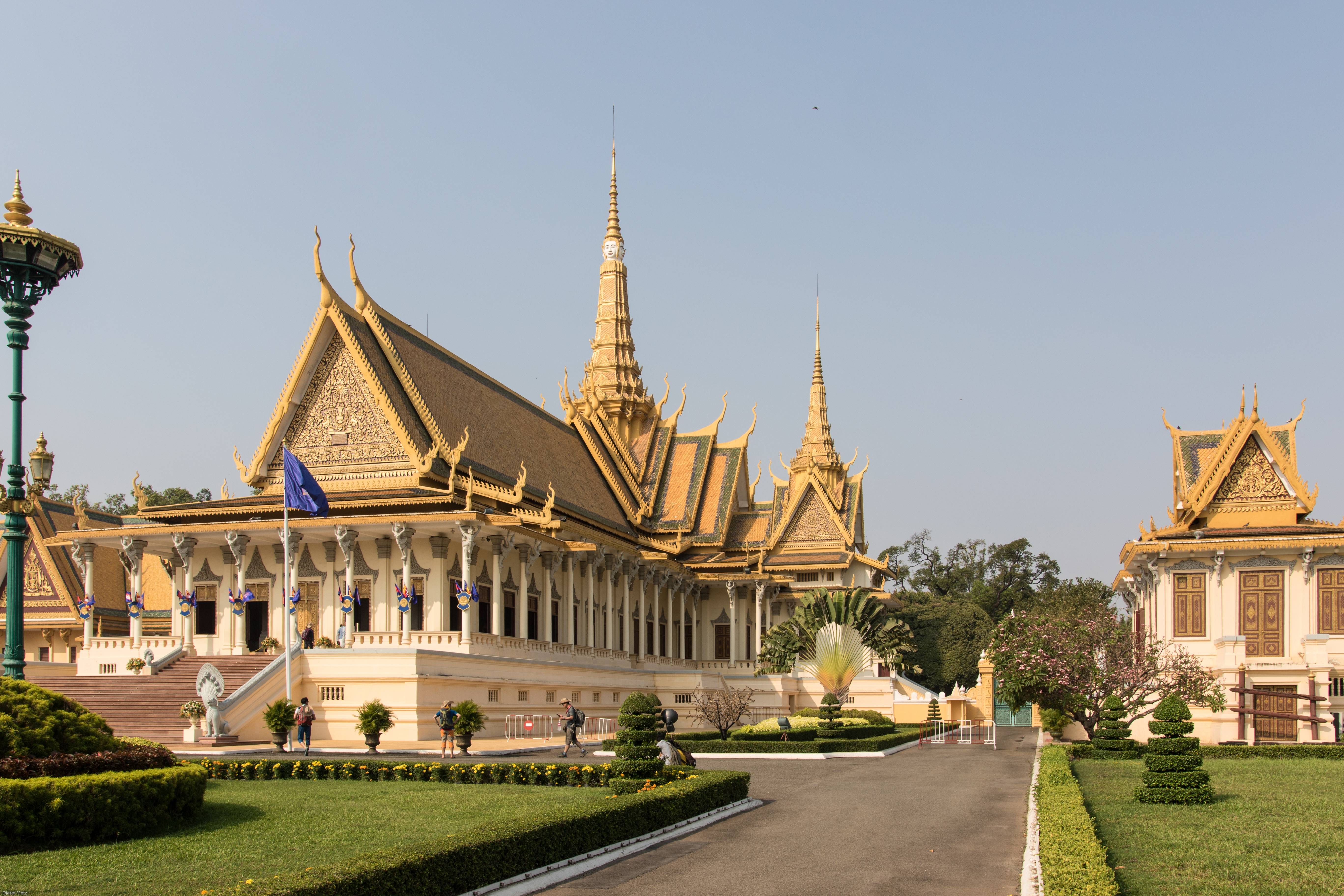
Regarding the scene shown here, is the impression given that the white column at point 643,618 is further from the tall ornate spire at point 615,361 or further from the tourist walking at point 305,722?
the tourist walking at point 305,722

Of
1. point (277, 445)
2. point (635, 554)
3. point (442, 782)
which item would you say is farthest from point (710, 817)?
point (635, 554)

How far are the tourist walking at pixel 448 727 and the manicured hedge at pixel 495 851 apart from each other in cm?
859

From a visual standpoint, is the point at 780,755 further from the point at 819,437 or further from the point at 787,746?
the point at 819,437

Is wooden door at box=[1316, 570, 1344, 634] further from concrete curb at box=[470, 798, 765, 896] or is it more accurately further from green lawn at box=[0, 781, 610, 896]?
green lawn at box=[0, 781, 610, 896]

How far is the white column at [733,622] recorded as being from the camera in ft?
153

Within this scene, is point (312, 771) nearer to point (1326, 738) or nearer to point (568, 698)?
point (568, 698)

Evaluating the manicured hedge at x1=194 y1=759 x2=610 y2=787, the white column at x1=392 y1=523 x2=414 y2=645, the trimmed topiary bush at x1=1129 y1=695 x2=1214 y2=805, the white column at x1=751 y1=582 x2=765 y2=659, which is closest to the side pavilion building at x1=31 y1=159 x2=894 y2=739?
the white column at x1=392 y1=523 x2=414 y2=645

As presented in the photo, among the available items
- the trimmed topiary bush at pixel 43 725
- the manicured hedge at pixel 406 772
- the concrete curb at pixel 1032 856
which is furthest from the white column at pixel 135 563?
the concrete curb at pixel 1032 856

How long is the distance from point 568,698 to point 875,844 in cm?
2128

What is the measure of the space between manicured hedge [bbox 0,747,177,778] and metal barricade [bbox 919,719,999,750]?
20.5m

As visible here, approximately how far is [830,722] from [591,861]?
20.8 metres

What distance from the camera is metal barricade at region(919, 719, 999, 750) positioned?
102 ft

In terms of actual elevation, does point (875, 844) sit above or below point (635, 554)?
below

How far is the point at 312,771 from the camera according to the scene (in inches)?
655
